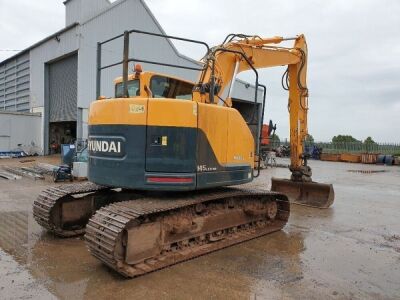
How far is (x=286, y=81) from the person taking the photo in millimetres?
9680

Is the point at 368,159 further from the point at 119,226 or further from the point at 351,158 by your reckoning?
the point at 119,226

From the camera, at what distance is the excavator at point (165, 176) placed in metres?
4.98

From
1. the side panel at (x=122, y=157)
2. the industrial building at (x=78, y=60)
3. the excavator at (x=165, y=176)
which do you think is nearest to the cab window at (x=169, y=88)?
the excavator at (x=165, y=176)

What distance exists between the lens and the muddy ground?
438 cm

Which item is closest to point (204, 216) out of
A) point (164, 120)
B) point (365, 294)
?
point (164, 120)

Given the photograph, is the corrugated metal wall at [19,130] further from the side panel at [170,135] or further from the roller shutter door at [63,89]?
the side panel at [170,135]

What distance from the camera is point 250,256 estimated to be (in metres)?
5.71

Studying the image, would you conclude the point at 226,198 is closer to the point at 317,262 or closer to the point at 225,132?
the point at 225,132

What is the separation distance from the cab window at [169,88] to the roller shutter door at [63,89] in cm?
1689

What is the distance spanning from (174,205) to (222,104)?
216 centimetres

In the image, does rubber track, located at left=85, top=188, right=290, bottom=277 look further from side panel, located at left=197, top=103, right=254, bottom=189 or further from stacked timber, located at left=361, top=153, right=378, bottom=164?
stacked timber, located at left=361, top=153, right=378, bottom=164

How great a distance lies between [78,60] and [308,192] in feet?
52.0

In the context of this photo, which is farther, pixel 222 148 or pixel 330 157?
pixel 330 157

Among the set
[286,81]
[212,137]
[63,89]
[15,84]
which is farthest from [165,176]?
[15,84]
